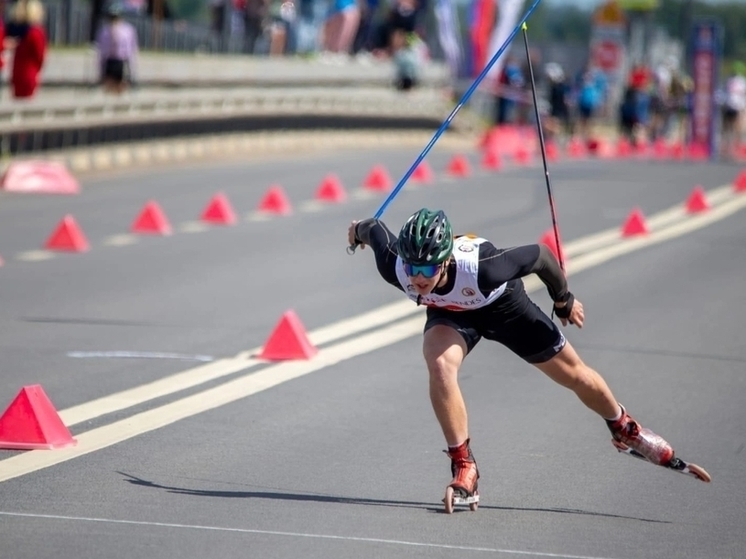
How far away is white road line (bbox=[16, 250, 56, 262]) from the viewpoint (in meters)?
15.6

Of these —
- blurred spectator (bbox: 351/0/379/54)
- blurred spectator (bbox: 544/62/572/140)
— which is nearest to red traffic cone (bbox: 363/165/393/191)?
blurred spectator (bbox: 351/0/379/54)

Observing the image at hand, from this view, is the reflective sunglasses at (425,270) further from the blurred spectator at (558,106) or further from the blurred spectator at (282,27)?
the blurred spectator at (558,106)

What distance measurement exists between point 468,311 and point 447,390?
45 centimetres

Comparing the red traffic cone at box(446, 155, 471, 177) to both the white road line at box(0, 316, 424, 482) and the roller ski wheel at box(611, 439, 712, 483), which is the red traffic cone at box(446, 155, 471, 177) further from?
the roller ski wheel at box(611, 439, 712, 483)

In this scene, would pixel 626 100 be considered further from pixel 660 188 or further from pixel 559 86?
pixel 660 188

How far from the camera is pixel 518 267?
6.84 meters

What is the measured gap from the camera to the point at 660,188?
25.9 metres

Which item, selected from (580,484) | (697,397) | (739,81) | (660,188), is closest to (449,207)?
(660,188)

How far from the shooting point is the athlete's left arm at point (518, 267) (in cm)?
678

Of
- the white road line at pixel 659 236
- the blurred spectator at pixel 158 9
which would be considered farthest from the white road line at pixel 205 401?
the blurred spectator at pixel 158 9

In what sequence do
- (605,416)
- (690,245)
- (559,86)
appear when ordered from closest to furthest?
1. (605,416)
2. (690,245)
3. (559,86)

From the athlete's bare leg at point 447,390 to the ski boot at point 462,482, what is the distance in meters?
0.05

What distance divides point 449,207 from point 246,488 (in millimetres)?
14639

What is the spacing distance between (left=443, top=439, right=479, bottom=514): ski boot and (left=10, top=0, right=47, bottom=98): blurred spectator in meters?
15.3
